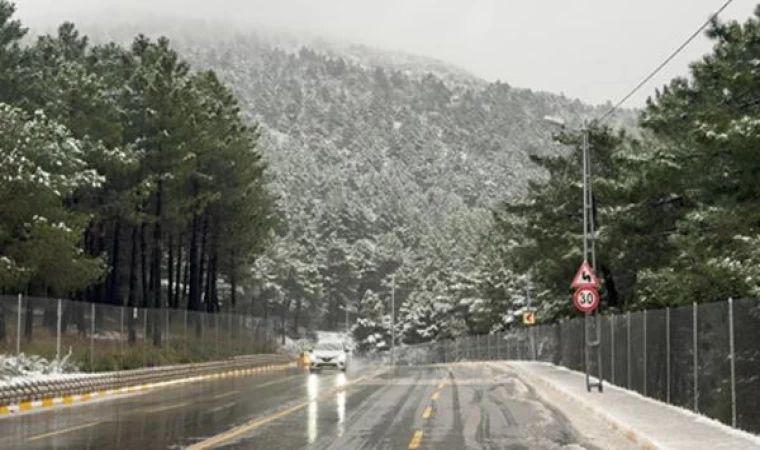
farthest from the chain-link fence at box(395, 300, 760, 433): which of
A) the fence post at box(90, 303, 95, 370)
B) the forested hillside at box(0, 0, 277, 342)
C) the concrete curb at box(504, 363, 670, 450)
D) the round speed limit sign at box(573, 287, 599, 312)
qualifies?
the forested hillside at box(0, 0, 277, 342)

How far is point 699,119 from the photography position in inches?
1024

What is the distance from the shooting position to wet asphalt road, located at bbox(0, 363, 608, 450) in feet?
54.1

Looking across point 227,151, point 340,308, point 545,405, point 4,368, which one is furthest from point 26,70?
point 340,308

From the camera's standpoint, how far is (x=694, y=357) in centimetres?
1966

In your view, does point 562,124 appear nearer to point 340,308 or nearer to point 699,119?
point 699,119

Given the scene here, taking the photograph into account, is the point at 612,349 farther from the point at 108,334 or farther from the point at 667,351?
the point at 108,334

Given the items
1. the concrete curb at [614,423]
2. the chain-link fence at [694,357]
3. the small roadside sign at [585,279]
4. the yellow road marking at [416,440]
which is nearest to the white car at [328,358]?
the chain-link fence at [694,357]

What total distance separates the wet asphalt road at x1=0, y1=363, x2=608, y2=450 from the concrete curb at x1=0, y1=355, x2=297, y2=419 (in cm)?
102

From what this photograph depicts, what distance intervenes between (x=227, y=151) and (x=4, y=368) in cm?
3541

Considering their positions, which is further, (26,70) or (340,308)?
(340,308)

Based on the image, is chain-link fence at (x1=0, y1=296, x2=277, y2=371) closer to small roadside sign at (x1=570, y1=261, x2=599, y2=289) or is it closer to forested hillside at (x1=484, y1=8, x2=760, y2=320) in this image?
small roadside sign at (x1=570, y1=261, x2=599, y2=289)

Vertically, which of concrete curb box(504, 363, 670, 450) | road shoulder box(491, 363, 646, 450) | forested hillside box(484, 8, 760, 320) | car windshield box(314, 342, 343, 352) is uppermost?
forested hillside box(484, 8, 760, 320)

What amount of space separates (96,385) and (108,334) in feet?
23.2

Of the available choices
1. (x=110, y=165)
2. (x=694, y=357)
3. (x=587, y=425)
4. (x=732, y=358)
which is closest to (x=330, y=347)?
(x=110, y=165)
